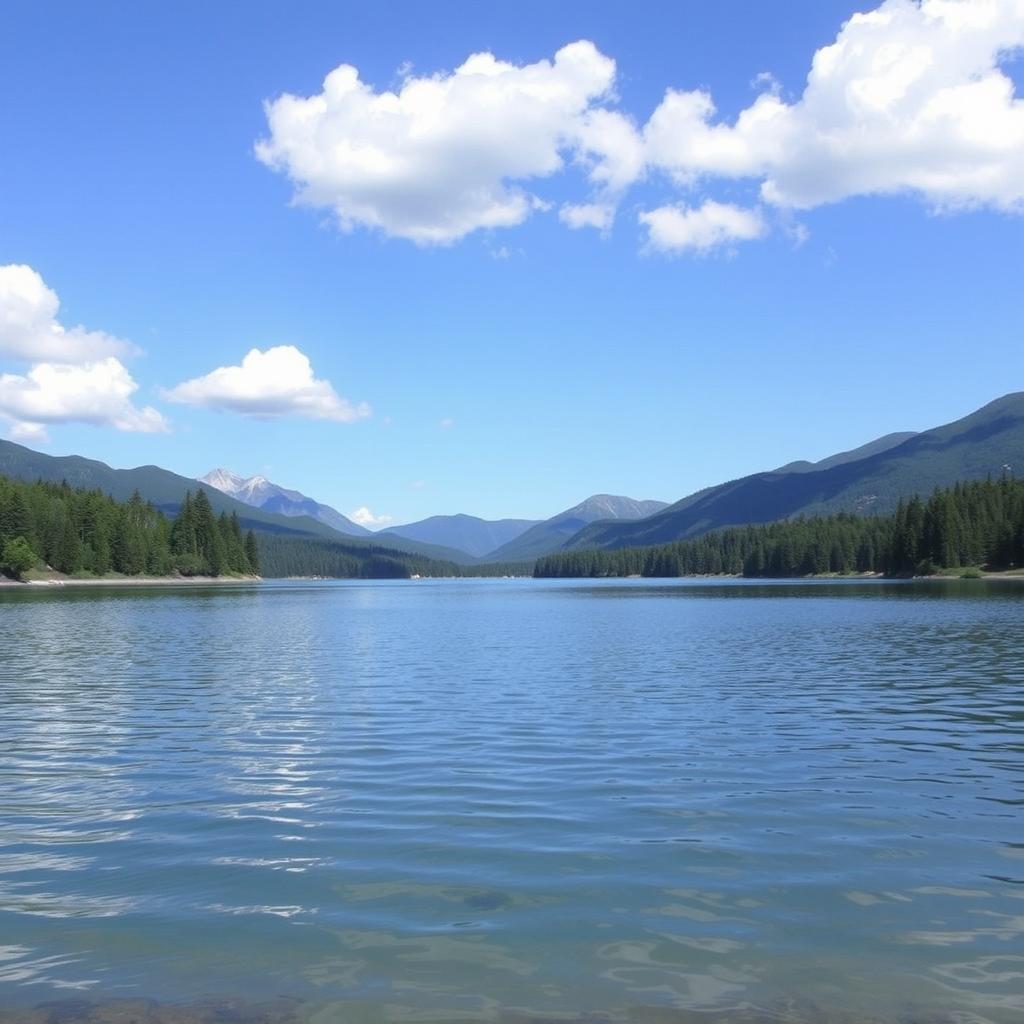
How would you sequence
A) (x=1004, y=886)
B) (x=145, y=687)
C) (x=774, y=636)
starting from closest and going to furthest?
(x=1004, y=886)
(x=145, y=687)
(x=774, y=636)

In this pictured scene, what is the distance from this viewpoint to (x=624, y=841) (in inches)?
615

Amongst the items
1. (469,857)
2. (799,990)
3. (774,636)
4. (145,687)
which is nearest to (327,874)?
(469,857)

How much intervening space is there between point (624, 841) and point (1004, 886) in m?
5.59

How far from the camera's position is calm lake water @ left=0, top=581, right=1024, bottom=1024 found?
1030cm

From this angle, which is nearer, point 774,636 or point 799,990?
point 799,990

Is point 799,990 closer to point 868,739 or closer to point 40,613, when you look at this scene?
point 868,739

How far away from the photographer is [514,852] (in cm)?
1506

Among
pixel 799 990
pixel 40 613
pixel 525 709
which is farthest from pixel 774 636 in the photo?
pixel 40 613

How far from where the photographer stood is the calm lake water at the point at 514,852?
33.8 ft

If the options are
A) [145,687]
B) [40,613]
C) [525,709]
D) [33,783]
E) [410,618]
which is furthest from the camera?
[410,618]

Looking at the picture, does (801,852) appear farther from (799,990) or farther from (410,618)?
(410,618)

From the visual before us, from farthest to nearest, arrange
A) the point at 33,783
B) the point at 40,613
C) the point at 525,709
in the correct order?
the point at 40,613, the point at 525,709, the point at 33,783

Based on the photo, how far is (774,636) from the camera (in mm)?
61250

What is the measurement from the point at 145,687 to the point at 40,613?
56.6m
